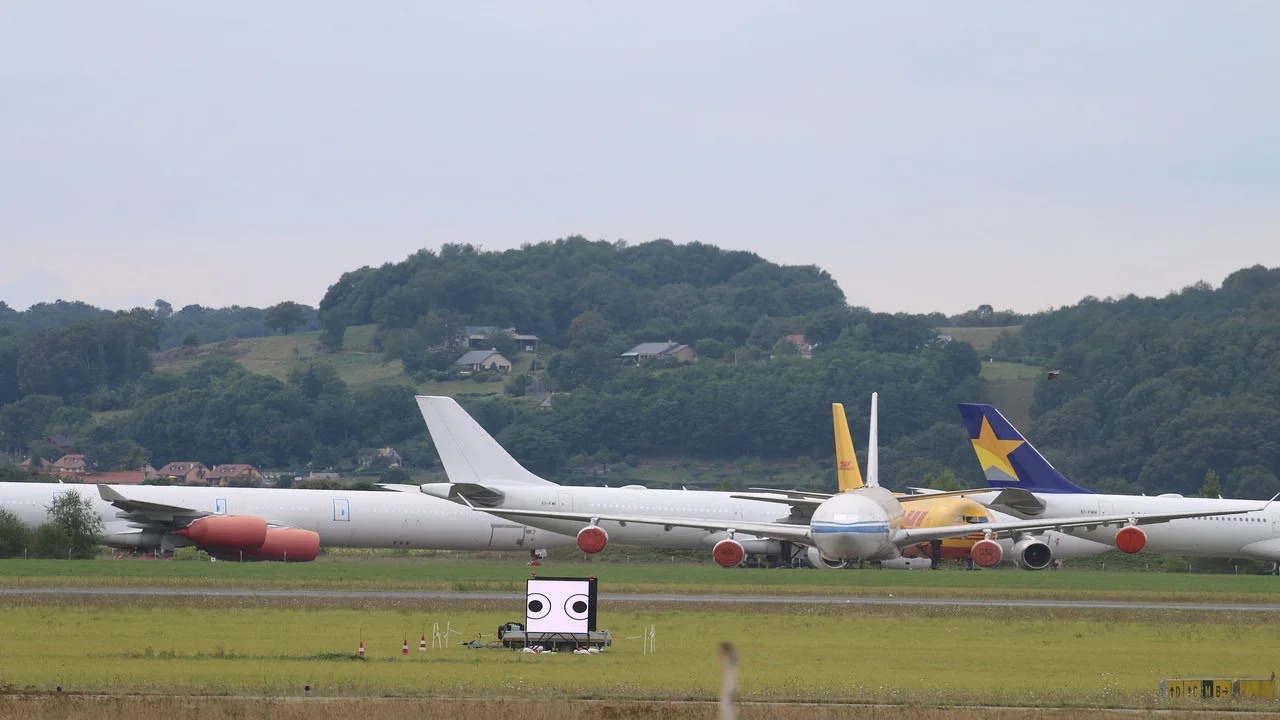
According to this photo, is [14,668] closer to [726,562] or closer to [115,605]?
[115,605]

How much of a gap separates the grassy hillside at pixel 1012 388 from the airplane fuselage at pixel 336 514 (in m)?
106

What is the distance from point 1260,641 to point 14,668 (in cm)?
2437

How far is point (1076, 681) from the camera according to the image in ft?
91.6

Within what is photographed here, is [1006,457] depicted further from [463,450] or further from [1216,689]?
[1216,689]

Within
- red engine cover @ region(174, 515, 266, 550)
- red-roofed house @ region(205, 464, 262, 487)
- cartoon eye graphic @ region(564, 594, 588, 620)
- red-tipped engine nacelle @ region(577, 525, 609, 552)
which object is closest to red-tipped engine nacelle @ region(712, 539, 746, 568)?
red-tipped engine nacelle @ region(577, 525, 609, 552)

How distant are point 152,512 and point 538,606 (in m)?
34.0

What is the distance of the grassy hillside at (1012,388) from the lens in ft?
550

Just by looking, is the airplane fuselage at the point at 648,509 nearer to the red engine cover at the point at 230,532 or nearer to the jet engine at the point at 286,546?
the jet engine at the point at 286,546

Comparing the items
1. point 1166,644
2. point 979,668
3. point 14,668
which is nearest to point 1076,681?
point 979,668

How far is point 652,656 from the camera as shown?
30.4m

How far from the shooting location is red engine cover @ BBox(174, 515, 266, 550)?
5950cm

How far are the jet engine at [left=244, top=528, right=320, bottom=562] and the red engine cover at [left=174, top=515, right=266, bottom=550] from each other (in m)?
0.36

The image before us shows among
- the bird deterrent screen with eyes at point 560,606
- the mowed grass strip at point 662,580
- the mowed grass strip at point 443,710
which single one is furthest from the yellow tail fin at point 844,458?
the mowed grass strip at point 443,710

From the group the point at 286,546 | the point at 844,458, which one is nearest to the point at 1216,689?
the point at 844,458
